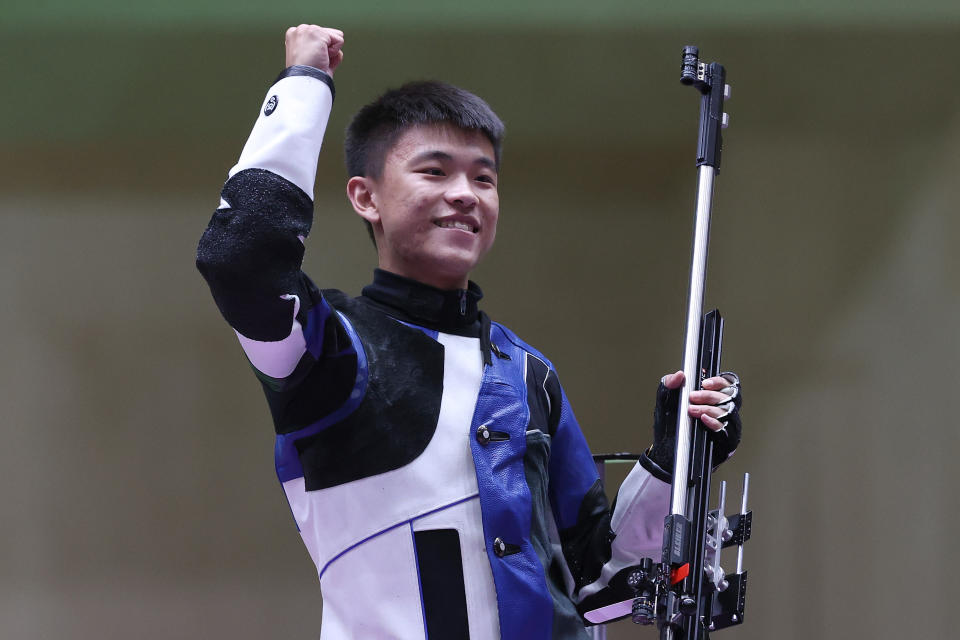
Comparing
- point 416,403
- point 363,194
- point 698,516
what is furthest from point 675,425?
point 363,194

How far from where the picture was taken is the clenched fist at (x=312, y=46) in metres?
1.20

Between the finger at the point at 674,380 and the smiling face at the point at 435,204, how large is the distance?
0.28 meters

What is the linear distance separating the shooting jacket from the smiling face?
4 centimetres

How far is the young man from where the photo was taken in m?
1.13

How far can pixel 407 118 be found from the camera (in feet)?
4.66

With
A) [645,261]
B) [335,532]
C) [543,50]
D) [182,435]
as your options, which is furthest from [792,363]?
[335,532]

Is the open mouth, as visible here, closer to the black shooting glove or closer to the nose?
the nose

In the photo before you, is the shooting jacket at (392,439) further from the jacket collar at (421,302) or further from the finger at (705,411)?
the finger at (705,411)

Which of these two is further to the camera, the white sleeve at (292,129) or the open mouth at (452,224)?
the open mouth at (452,224)

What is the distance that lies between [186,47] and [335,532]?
2.04 m

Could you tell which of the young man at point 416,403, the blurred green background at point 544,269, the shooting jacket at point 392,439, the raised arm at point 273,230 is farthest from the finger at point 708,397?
the blurred green background at point 544,269

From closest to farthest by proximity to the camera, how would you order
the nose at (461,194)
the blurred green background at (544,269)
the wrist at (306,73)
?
1. the wrist at (306,73)
2. the nose at (461,194)
3. the blurred green background at (544,269)

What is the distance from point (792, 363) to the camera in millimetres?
2930

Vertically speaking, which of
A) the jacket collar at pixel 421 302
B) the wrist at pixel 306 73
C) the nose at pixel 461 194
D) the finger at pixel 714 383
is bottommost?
the finger at pixel 714 383
